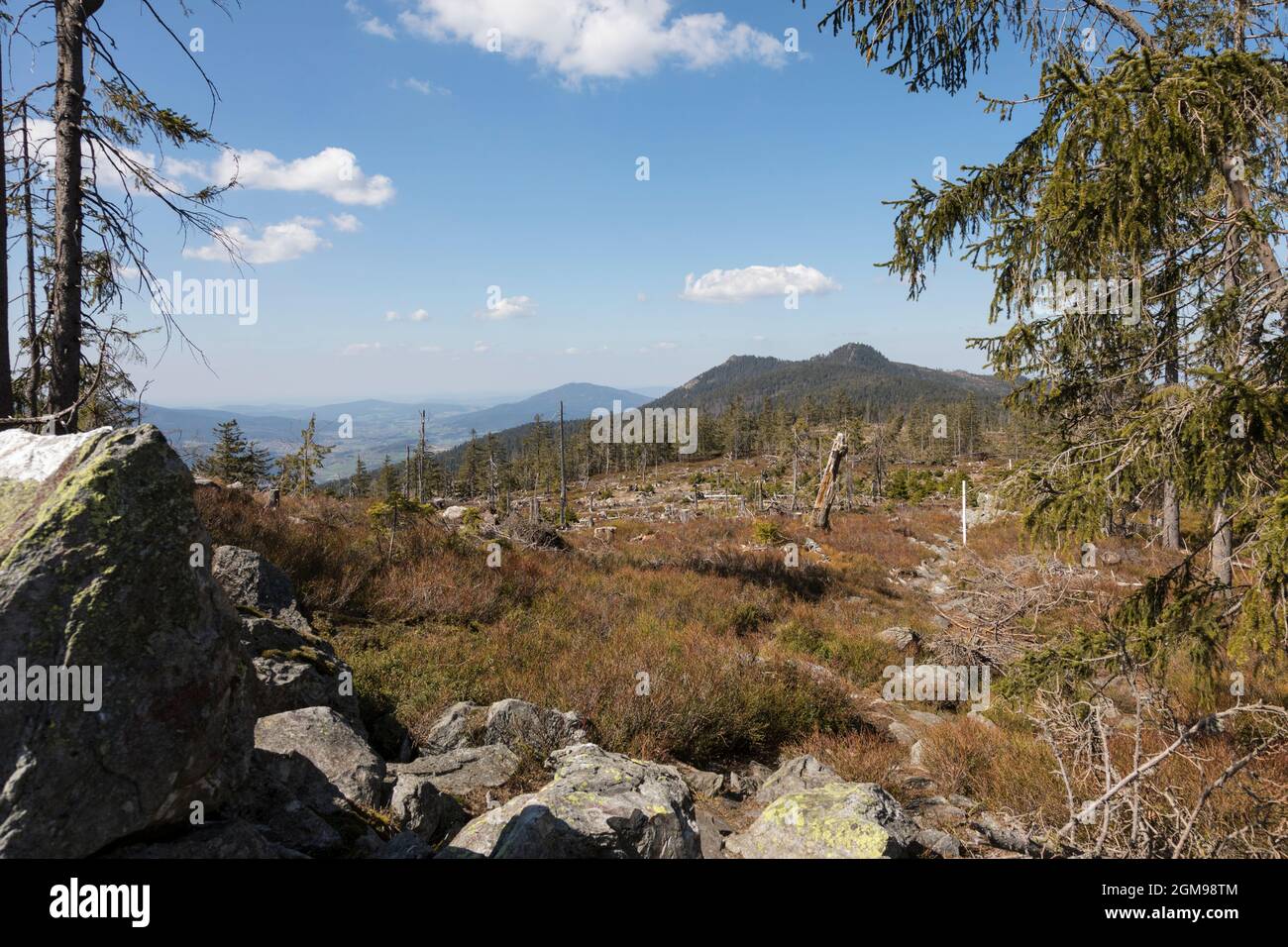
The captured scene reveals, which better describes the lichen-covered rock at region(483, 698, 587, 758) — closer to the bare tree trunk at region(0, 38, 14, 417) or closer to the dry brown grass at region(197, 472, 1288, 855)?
the dry brown grass at region(197, 472, 1288, 855)

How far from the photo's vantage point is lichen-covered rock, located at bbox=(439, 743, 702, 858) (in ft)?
9.56

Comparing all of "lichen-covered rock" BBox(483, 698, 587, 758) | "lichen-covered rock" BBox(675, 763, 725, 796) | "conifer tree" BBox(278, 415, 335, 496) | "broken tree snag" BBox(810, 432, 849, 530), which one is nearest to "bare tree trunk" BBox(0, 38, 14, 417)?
"lichen-covered rock" BBox(483, 698, 587, 758)

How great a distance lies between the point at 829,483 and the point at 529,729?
19169mm

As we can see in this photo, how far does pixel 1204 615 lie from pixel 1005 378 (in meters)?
2.15

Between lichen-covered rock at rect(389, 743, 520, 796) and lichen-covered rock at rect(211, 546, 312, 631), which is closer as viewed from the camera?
lichen-covered rock at rect(389, 743, 520, 796)

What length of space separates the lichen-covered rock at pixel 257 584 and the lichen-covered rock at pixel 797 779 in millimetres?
5065

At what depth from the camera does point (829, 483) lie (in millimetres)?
22203

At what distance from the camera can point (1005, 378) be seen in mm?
4770

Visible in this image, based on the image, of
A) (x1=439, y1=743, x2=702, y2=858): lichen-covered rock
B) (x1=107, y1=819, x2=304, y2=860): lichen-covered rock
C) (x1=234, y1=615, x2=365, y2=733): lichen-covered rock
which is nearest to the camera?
(x1=107, y1=819, x2=304, y2=860): lichen-covered rock

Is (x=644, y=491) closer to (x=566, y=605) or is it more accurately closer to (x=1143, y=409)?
(x=566, y=605)

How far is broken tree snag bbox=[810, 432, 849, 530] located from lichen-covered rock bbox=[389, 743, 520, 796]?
18.9 meters

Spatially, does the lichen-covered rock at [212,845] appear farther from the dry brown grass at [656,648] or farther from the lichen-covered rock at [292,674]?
the dry brown grass at [656,648]
